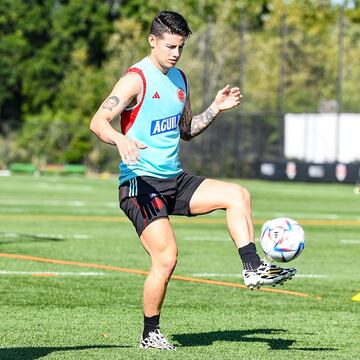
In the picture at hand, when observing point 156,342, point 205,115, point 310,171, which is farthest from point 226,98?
point 310,171

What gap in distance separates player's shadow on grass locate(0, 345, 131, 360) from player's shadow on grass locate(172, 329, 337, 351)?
65 cm

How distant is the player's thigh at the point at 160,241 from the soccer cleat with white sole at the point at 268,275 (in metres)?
0.60

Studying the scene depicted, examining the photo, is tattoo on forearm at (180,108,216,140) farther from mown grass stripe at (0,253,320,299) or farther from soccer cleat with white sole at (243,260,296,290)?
mown grass stripe at (0,253,320,299)

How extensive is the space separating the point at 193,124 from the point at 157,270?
4.16 ft

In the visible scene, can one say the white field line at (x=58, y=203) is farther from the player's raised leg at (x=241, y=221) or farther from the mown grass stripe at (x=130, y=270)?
the player's raised leg at (x=241, y=221)

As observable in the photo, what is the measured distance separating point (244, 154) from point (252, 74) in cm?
2240

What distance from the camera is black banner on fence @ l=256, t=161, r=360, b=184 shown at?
4541 centimetres

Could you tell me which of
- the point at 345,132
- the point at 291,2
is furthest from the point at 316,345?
the point at 291,2

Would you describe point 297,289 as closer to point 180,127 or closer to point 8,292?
point 8,292

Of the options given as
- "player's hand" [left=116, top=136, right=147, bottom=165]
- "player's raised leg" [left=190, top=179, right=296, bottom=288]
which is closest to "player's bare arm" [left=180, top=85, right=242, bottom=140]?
"player's raised leg" [left=190, top=179, right=296, bottom=288]

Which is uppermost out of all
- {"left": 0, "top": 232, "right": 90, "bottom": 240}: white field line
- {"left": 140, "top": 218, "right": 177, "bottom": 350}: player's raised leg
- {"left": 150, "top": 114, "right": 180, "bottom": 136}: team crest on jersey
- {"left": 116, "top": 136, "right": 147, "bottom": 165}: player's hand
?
{"left": 150, "top": 114, "right": 180, "bottom": 136}: team crest on jersey

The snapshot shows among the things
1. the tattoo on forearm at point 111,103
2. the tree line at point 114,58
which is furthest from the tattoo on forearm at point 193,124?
the tree line at point 114,58

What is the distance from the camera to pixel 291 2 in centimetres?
7231

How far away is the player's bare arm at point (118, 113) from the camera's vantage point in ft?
23.9
